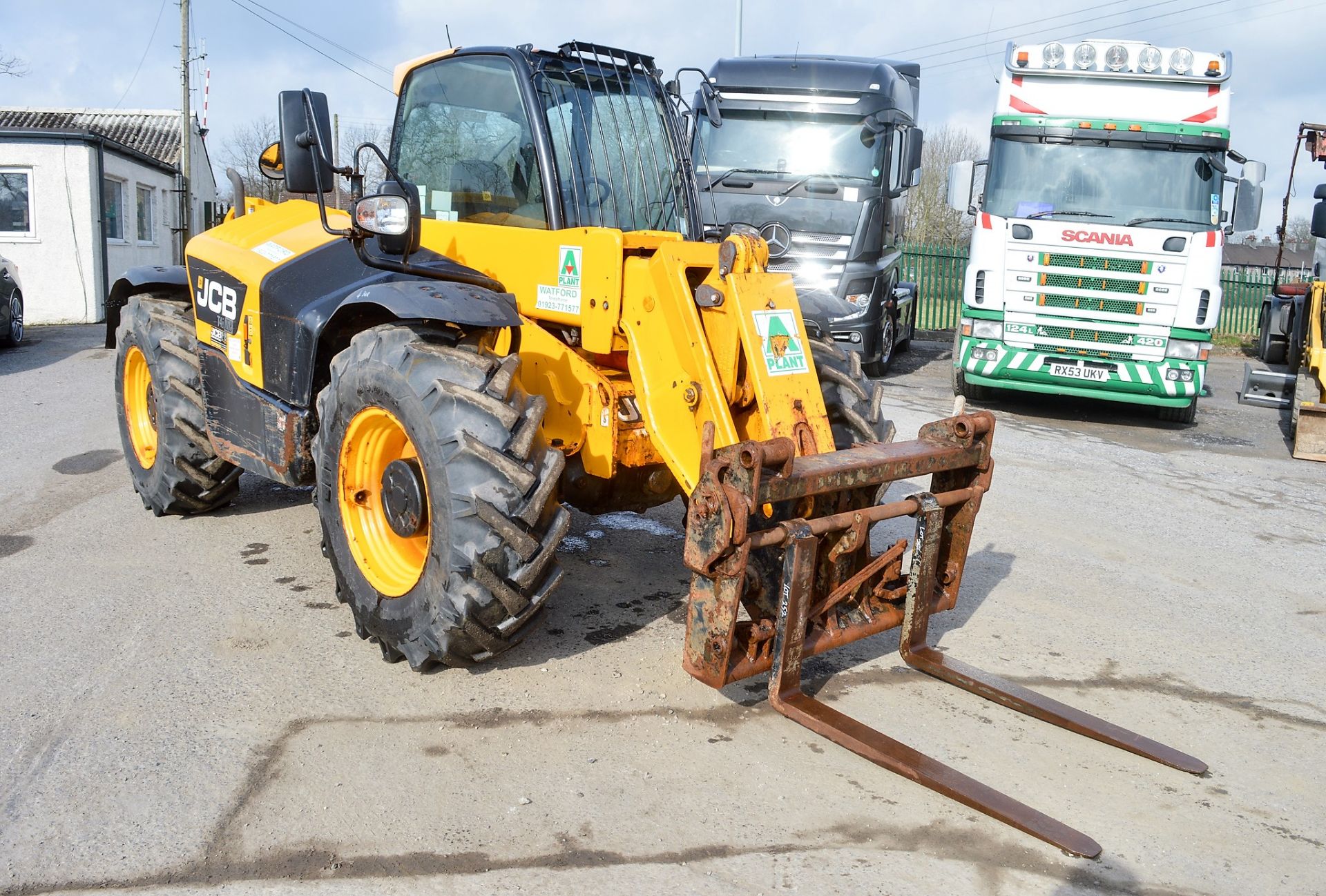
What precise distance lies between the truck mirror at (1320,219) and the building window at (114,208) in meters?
19.6

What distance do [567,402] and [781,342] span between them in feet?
3.06

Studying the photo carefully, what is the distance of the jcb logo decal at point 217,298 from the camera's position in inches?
217

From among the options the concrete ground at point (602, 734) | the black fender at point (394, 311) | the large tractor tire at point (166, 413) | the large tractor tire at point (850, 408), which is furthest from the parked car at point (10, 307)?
the large tractor tire at point (850, 408)

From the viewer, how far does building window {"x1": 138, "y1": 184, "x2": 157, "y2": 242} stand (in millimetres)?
22719

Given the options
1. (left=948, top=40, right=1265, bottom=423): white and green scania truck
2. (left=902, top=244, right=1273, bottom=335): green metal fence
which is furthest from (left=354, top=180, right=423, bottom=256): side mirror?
(left=902, top=244, right=1273, bottom=335): green metal fence

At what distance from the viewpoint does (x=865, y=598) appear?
4320 millimetres

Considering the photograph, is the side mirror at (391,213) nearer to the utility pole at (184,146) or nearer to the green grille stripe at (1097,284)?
the green grille stripe at (1097,284)

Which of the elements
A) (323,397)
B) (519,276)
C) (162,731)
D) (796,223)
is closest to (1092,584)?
(519,276)

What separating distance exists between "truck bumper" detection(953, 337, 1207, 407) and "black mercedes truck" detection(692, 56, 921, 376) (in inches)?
81.2

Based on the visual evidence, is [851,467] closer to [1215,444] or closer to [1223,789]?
[1223,789]

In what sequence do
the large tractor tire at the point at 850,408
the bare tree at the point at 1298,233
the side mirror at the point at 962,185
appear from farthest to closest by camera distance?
the bare tree at the point at 1298,233
the side mirror at the point at 962,185
the large tractor tire at the point at 850,408

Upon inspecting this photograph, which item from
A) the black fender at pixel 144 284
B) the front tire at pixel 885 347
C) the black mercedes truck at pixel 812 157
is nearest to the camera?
the black fender at pixel 144 284

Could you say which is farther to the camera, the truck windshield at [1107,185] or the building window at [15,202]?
the building window at [15,202]

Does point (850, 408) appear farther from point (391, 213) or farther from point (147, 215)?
point (147, 215)
